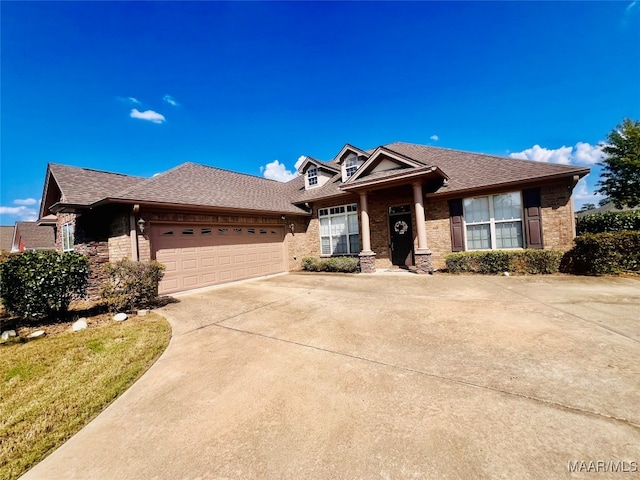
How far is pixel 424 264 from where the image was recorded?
10.3 metres

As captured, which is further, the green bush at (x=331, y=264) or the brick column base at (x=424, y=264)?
the green bush at (x=331, y=264)

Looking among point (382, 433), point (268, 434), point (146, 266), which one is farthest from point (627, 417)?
point (146, 266)

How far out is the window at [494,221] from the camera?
9.87 m

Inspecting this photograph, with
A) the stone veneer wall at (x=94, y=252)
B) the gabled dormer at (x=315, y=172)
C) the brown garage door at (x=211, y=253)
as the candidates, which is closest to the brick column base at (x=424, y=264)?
the brown garage door at (x=211, y=253)

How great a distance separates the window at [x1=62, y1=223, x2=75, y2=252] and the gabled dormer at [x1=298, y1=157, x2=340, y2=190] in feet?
35.5

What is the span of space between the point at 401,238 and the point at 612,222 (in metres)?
8.10

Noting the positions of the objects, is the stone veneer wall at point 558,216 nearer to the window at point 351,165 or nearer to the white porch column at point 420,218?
the white porch column at point 420,218

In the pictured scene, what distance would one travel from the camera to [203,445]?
2.21 meters

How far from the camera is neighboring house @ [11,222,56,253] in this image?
79.7 ft

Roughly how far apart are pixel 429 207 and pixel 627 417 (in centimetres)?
994

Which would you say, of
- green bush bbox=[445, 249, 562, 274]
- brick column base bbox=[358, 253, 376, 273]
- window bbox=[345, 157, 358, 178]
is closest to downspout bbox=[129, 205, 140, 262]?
brick column base bbox=[358, 253, 376, 273]

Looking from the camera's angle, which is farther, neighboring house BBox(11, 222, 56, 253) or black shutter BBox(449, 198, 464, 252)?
neighboring house BBox(11, 222, 56, 253)

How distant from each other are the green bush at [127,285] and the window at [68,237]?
5.66 meters

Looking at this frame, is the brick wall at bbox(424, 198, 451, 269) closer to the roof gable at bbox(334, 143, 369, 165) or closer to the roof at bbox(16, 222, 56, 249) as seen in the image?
the roof gable at bbox(334, 143, 369, 165)
